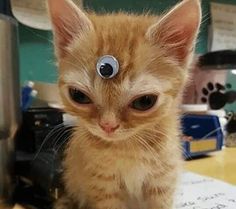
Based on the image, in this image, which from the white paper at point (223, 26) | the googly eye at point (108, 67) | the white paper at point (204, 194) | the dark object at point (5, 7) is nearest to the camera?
the googly eye at point (108, 67)

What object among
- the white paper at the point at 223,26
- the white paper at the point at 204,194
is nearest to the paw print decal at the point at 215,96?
the white paper at the point at 223,26

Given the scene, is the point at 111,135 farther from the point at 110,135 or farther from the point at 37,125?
the point at 37,125

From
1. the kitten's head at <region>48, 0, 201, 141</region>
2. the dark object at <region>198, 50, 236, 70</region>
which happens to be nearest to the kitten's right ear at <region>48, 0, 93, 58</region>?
the kitten's head at <region>48, 0, 201, 141</region>

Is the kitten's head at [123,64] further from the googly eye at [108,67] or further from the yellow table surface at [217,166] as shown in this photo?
the yellow table surface at [217,166]

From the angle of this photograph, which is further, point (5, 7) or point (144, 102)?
point (5, 7)

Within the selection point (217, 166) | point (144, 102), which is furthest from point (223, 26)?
point (144, 102)

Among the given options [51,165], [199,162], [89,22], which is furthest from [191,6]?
[199,162]

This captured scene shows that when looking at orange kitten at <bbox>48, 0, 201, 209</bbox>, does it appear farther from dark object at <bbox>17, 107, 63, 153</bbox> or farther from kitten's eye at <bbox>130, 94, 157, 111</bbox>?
dark object at <bbox>17, 107, 63, 153</bbox>
